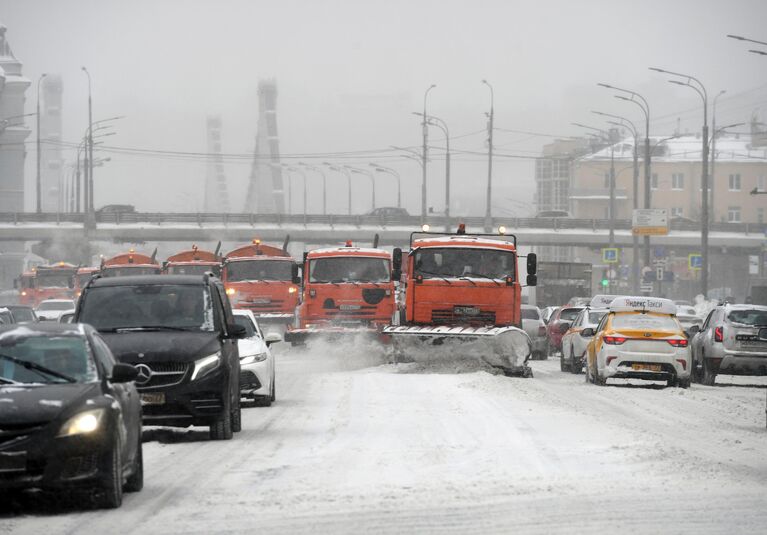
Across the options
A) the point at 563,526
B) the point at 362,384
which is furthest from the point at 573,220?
the point at 563,526

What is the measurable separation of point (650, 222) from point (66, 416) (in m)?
70.0

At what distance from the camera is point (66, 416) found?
10367 mm

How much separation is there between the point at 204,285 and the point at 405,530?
7.32 meters

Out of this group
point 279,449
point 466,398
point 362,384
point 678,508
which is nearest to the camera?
point 678,508

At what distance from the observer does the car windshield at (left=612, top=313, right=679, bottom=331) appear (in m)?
26.8

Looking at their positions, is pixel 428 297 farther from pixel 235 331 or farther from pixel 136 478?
pixel 136 478

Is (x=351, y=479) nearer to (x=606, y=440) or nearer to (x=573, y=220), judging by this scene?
(x=606, y=440)

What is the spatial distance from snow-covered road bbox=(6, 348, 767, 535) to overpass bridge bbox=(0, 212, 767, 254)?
3063 inches

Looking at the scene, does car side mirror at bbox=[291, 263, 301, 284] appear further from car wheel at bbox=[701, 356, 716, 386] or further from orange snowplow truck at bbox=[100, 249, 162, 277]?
orange snowplow truck at bbox=[100, 249, 162, 277]

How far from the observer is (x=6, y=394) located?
10672 millimetres

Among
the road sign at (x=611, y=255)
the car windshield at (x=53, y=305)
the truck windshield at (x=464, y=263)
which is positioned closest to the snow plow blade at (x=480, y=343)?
the truck windshield at (x=464, y=263)

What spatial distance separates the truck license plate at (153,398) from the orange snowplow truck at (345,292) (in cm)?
2035

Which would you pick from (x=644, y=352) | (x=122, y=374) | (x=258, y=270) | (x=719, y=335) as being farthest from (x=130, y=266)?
(x=122, y=374)

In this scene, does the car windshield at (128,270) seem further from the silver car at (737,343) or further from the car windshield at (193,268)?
the silver car at (737,343)
